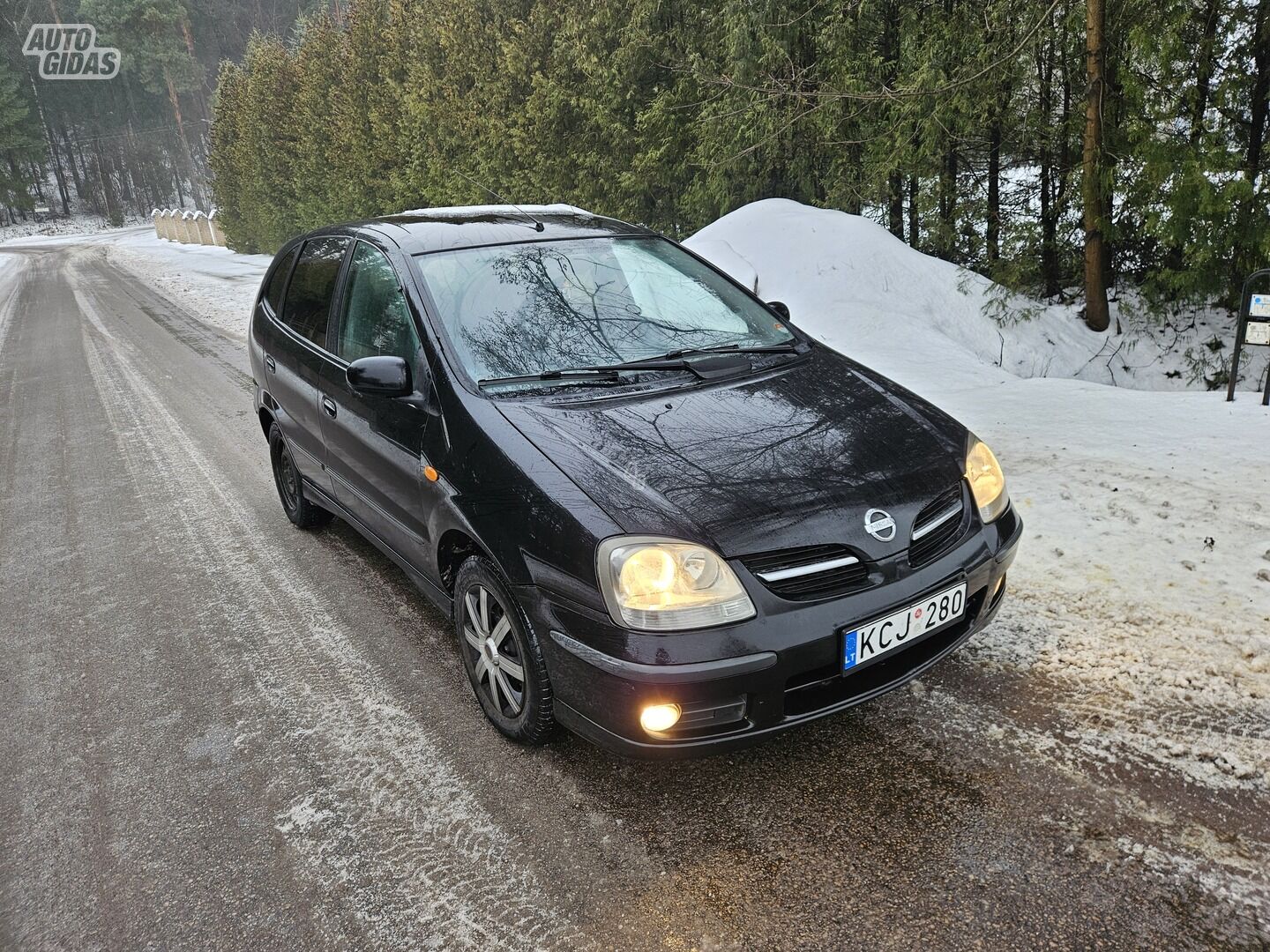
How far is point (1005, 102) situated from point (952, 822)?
9.48 meters

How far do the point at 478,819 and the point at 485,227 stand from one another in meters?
2.52

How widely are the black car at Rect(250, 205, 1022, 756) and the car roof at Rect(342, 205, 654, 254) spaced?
0.02 metres

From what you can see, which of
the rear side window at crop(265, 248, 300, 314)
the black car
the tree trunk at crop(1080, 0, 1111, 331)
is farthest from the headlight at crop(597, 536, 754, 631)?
the tree trunk at crop(1080, 0, 1111, 331)

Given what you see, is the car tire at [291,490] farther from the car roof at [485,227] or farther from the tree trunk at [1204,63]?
the tree trunk at [1204,63]

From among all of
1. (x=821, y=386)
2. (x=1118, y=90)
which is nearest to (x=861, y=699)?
(x=821, y=386)

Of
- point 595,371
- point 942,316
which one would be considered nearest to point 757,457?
point 595,371

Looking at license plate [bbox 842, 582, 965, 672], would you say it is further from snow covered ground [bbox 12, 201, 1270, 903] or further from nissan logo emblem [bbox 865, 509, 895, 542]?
snow covered ground [bbox 12, 201, 1270, 903]

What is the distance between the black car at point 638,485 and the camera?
90.4 inches

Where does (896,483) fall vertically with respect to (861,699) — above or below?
above

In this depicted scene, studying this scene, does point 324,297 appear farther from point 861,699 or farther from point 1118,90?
point 1118,90

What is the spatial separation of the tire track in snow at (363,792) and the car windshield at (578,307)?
138 cm

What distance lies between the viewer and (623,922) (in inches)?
85.4

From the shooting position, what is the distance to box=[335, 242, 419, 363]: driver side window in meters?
3.33

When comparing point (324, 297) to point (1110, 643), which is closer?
point (1110, 643)
